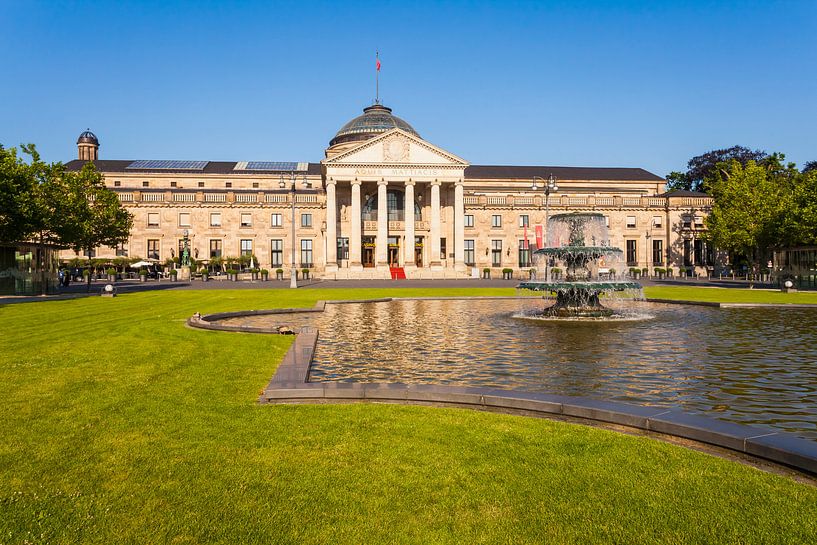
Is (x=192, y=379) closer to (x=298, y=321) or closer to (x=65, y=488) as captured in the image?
(x=65, y=488)

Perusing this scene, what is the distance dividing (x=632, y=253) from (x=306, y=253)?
4361 cm

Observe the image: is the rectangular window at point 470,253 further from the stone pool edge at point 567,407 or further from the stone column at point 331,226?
the stone pool edge at point 567,407

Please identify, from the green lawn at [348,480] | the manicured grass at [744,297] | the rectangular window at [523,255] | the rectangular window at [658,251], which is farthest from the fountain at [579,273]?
the rectangular window at [658,251]

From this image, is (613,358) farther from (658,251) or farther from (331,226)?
(658,251)

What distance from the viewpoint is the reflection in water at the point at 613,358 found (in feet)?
27.2

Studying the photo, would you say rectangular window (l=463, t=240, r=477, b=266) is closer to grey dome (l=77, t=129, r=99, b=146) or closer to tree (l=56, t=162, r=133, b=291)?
tree (l=56, t=162, r=133, b=291)

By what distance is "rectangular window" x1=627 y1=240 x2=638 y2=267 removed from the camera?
267ft

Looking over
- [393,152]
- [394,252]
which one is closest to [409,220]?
[394,252]

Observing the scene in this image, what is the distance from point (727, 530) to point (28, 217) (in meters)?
36.9

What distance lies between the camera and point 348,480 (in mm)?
4910

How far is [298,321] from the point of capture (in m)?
19.4

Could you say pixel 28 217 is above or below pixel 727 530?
above

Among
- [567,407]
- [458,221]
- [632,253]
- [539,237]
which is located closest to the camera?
[567,407]

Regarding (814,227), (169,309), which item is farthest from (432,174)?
(169,309)
